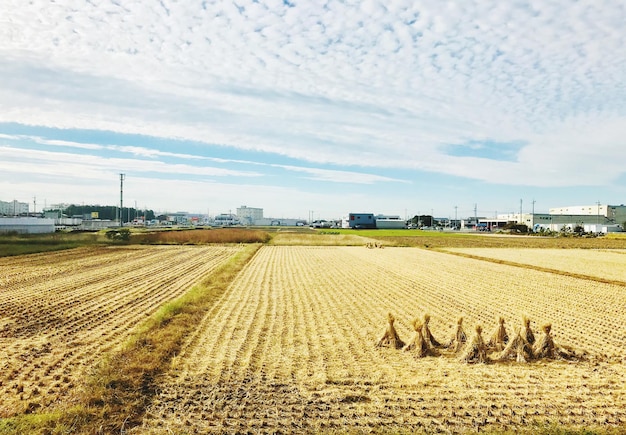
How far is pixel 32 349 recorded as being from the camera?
10.7 m

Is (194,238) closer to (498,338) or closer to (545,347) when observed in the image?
(498,338)

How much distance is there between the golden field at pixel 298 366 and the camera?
7.23 meters

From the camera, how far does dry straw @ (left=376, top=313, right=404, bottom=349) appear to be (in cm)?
1136

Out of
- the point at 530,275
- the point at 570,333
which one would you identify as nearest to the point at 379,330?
the point at 570,333

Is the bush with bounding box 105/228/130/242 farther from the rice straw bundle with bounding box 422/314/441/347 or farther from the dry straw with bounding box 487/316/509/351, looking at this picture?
the dry straw with bounding box 487/316/509/351

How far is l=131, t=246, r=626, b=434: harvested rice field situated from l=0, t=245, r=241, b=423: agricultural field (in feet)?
6.01

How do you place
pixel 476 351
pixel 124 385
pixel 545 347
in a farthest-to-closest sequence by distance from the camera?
pixel 545 347, pixel 476 351, pixel 124 385

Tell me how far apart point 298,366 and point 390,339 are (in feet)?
9.07

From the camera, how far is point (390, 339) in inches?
453

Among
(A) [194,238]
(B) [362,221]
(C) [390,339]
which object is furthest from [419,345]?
(B) [362,221]

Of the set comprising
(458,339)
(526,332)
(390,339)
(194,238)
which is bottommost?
(390,339)

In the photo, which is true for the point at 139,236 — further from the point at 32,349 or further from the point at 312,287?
the point at 32,349

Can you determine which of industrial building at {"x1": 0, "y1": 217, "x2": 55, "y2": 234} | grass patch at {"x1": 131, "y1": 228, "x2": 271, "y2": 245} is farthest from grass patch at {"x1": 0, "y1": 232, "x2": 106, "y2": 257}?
industrial building at {"x1": 0, "y1": 217, "x2": 55, "y2": 234}

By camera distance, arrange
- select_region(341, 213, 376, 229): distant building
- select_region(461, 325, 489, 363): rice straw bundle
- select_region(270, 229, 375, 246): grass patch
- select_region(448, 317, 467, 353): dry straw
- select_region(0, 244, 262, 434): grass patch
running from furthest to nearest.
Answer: select_region(341, 213, 376, 229): distant building → select_region(270, 229, 375, 246): grass patch → select_region(448, 317, 467, 353): dry straw → select_region(461, 325, 489, 363): rice straw bundle → select_region(0, 244, 262, 434): grass patch
